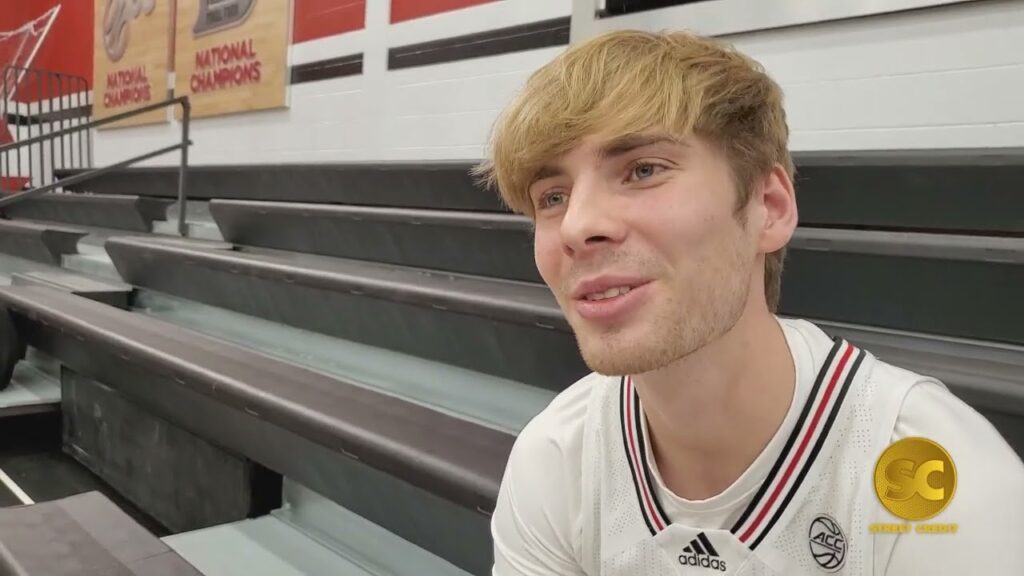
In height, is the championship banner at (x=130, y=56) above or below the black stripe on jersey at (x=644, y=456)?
above

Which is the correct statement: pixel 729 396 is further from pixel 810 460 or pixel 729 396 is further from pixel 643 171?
pixel 643 171

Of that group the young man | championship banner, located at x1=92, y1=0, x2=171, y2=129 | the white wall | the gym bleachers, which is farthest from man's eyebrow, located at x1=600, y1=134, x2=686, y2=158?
championship banner, located at x1=92, y1=0, x2=171, y2=129

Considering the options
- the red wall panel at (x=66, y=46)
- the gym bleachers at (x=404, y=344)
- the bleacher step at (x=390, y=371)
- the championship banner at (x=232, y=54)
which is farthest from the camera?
the red wall panel at (x=66, y=46)

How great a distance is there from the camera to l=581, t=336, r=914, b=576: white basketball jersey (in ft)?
1.74

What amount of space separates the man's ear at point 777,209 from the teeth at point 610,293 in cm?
15

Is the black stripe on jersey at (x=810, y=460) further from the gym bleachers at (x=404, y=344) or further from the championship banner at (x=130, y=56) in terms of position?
the championship banner at (x=130, y=56)

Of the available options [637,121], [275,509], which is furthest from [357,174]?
[637,121]

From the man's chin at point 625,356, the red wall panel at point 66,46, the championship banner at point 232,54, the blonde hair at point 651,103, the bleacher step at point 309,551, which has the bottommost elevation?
the bleacher step at point 309,551

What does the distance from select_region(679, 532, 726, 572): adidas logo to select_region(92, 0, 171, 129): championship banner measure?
506cm

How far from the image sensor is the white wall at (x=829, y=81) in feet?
5.12

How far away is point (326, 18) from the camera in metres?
3.52

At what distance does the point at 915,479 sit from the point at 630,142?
1.04 feet

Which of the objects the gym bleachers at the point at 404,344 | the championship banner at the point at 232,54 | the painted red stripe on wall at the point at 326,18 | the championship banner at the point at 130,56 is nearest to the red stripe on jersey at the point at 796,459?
the gym bleachers at the point at 404,344

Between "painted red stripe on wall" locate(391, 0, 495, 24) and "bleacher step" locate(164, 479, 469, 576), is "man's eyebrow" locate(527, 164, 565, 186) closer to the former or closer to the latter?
"bleacher step" locate(164, 479, 469, 576)
